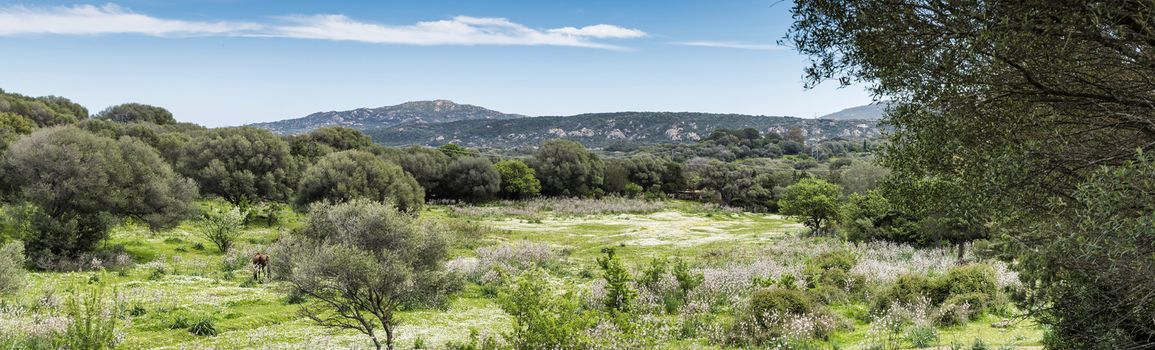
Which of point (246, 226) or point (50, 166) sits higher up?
point (50, 166)

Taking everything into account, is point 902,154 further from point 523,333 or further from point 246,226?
point 246,226

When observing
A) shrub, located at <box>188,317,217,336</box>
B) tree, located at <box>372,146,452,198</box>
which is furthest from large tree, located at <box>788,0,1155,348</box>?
tree, located at <box>372,146,452,198</box>

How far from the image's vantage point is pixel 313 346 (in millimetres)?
13617

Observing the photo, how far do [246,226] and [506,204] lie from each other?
36.8 meters

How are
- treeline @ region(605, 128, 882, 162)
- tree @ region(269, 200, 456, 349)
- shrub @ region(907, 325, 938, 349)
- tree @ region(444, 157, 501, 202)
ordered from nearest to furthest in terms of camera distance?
tree @ region(269, 200, 456, 349) → shrub @ region(907, 325, 938, 349) → tree @ region(444, 157, 501, 202) → treeline @ region(605, 128, 882, 162)

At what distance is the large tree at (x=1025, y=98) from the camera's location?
6.81 meters

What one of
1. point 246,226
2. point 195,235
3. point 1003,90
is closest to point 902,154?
point 1003,90

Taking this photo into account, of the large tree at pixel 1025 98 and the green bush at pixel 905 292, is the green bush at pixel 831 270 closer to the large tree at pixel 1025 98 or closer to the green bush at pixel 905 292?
the green bush at pixel 905 292

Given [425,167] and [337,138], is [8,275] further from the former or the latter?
[337,138]

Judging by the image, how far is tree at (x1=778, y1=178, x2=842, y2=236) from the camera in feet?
137

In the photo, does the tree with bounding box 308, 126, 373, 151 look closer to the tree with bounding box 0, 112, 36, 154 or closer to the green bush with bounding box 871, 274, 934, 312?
the tree with bounding box 0, 112, 36, 154

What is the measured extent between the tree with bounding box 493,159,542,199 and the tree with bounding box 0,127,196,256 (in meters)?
51.0

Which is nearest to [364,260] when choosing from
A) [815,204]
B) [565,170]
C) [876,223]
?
[876,223]

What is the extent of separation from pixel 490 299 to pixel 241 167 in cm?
3401
